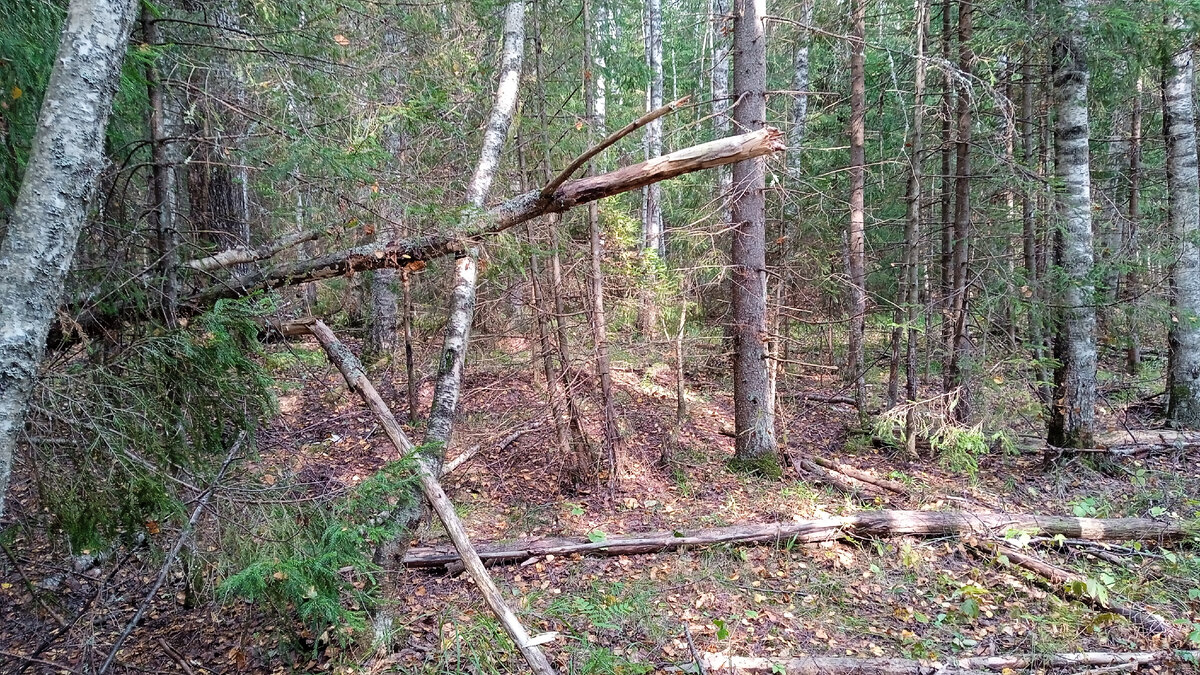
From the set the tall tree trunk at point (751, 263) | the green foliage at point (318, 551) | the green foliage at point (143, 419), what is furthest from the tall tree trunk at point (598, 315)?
the green foliage at point (143, 419)

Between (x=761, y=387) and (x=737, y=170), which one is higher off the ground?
(x=737, y=170)

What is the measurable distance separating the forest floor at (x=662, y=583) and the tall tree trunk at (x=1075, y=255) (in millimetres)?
538

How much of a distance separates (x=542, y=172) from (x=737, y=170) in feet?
7.40

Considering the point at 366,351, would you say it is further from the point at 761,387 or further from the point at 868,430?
the point at 868,430

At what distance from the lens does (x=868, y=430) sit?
8.57 m

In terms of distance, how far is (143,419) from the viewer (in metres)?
3.12

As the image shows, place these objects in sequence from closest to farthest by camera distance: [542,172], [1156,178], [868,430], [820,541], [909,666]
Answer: [909,666]
[820,541]
[542,172]
[868,430]
[1156,178]

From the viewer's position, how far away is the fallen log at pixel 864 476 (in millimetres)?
6647

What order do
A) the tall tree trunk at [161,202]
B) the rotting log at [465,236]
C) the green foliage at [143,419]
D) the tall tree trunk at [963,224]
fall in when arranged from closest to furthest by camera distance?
1. the green foliage at [143,419]
2. the rotting log at [465,236]
3. the tall tree trunk at [161,202]
4. the tall tree trunk at [963,224]

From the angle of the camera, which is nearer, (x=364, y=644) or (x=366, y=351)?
(x=364, y=644)

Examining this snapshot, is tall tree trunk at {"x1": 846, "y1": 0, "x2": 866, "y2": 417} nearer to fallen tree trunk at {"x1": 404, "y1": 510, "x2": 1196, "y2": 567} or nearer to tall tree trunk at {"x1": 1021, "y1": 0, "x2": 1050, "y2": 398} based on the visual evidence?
tall tree trunk at {"x1": 1021, "y1": 0, "x2": 1050, "y2": 398}

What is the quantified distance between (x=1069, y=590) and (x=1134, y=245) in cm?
559

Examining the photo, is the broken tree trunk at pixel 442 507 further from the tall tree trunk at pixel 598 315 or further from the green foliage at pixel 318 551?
the tall tree trunk at pixel 598 315

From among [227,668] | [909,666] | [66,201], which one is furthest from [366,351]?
[909,666]
